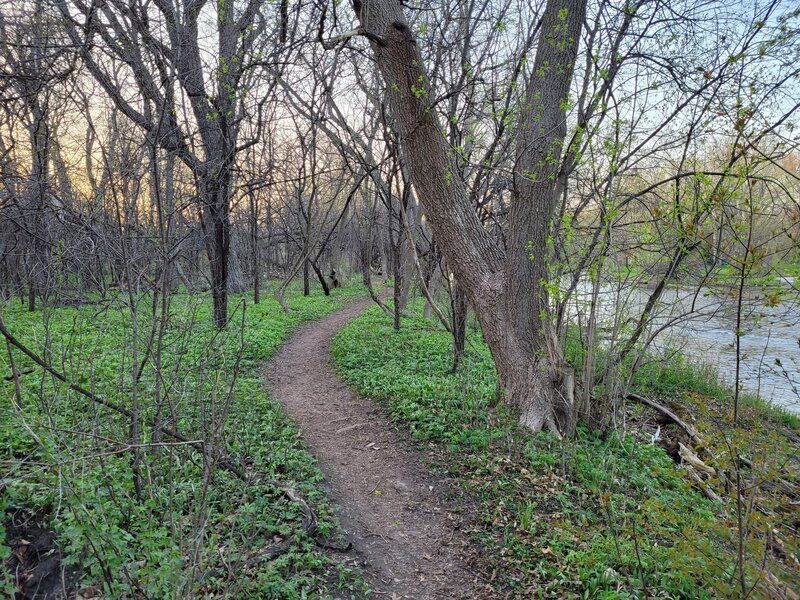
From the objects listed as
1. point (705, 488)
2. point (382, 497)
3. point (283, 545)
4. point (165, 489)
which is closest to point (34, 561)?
point (165, 489)

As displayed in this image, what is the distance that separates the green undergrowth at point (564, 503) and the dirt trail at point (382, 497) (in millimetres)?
261

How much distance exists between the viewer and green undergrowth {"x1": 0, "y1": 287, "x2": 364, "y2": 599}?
2445 mm

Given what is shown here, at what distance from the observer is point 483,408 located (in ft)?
19.9

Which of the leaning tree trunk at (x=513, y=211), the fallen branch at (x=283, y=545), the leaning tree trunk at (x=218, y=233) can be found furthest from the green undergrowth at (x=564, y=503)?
the leaning tree trunk at (x=218, y=233)

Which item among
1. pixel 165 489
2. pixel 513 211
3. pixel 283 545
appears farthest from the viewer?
pixel 513 211

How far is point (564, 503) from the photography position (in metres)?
4.20

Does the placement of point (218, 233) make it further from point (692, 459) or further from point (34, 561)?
point (692, 459)

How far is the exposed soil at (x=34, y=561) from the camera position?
9.32ft

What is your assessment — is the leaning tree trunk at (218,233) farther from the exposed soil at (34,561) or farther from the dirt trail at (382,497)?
the exposed soil at (34,561)

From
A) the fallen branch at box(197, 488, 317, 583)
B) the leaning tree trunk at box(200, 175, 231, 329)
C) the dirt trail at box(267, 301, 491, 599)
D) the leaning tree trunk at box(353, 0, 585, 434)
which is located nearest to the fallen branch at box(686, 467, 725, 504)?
the leaning tree trunk at box(353, 0, 585, 434)

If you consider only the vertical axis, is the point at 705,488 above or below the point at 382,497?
above

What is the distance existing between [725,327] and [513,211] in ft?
15.5

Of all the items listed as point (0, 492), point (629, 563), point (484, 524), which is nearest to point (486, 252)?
point (484, 524)

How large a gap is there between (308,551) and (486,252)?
3733mm
